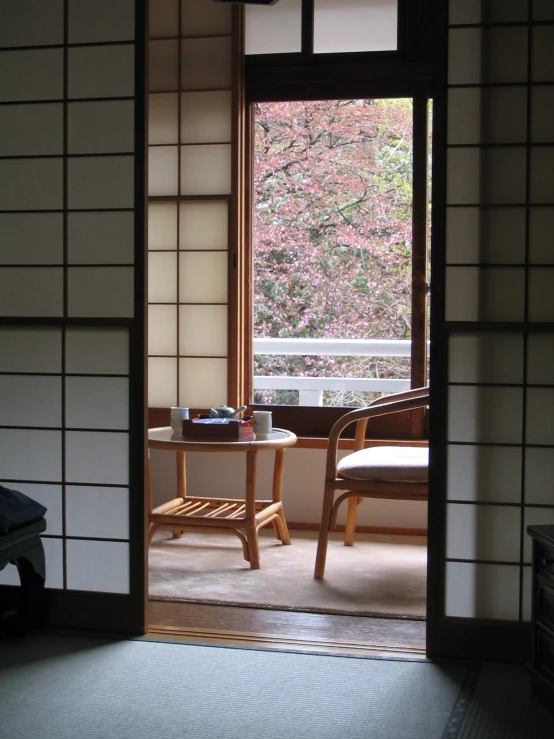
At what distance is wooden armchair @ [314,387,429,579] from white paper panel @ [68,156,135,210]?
1397 millimetres

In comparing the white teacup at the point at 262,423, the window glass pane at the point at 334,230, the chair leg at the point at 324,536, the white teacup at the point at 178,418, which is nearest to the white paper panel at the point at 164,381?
the white teacup at the point at 178,418

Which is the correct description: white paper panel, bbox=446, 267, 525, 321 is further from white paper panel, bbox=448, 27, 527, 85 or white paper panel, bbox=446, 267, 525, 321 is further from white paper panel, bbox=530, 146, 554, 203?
white paper panel, bbox=448, 27, 527, 85

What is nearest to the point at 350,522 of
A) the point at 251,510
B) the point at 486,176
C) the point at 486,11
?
the point at 251,510

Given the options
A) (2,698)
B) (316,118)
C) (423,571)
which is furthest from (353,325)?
(2,698)

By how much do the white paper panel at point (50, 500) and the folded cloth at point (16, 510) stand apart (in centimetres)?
12

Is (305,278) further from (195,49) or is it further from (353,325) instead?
(195,49)

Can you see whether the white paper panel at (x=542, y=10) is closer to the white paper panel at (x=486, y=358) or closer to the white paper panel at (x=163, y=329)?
the white paper panel at (x=486, y=358)

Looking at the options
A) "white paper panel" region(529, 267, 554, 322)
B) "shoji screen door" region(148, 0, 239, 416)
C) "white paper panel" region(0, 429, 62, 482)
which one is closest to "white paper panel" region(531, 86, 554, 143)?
"white paper panel" region(529, 267, 554, 322)

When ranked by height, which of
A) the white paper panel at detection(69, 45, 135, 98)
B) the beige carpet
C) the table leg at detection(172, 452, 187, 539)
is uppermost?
the white paper panel at detection(69, 45, 135, 98)

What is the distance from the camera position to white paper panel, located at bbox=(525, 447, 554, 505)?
2602 mm

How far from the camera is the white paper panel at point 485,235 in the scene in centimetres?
263

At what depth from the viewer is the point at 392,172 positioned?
663cm

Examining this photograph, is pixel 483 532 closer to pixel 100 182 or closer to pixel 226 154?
pixel 100 182

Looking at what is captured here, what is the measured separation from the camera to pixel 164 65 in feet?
15.0
